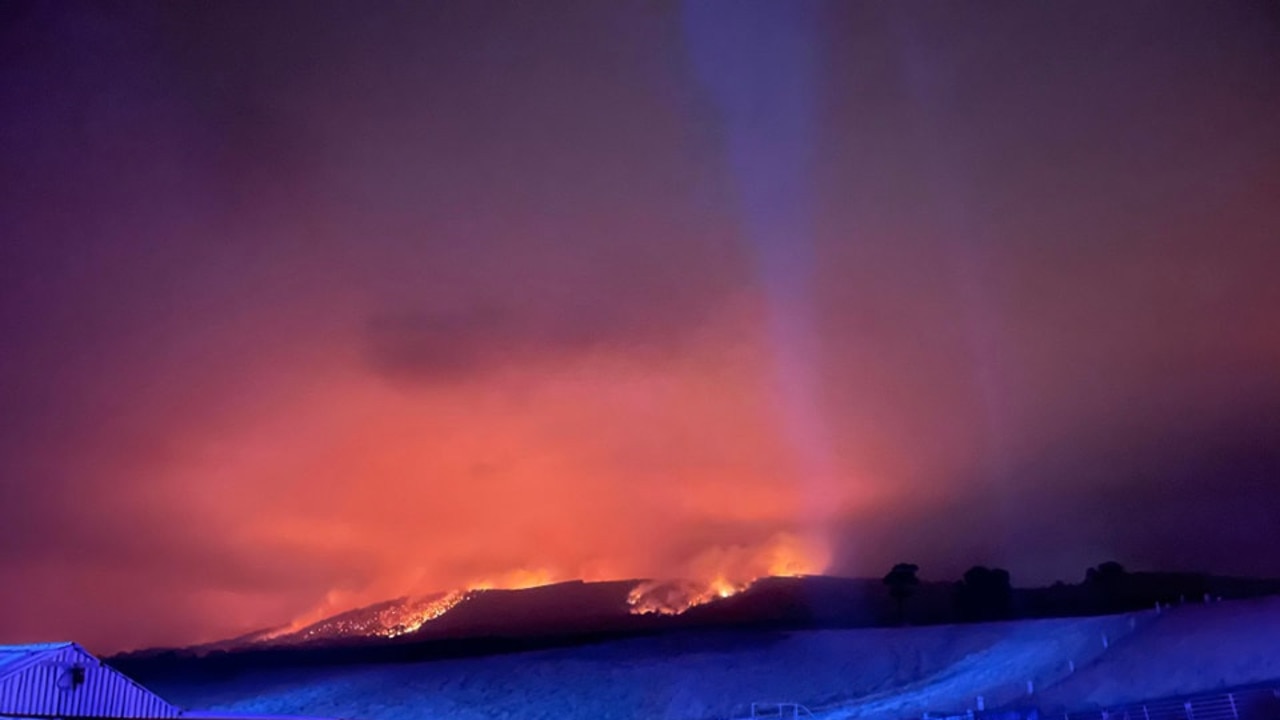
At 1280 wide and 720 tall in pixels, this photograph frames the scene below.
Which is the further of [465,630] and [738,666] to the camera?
[465,630]

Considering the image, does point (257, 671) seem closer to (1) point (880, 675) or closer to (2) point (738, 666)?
(2) point (738, 666)

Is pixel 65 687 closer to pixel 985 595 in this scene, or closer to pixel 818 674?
pixel 818 674

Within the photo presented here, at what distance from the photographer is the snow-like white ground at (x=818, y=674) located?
5466 cm

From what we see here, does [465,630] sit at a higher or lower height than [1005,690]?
higher

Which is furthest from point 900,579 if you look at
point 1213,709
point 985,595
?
point 1213,709

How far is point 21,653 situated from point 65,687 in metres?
2.04

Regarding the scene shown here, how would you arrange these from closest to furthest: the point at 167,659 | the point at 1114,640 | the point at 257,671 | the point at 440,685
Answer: the point at 1114,640 → the point at 440,685 → the point at 257,671 → the point at 167,659

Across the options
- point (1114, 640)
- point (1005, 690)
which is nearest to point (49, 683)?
point (1005, 690)

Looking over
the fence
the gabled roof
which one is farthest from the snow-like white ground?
the gabled roof

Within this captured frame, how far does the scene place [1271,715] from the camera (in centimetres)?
3291

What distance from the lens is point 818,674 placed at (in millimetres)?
79875

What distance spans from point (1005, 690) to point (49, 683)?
1873 inches

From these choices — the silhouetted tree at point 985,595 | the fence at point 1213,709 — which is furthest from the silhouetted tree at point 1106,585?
the fence at point 1213,709

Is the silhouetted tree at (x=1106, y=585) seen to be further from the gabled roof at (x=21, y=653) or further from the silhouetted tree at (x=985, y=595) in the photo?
the gabled roof at (x=21, y=653)
